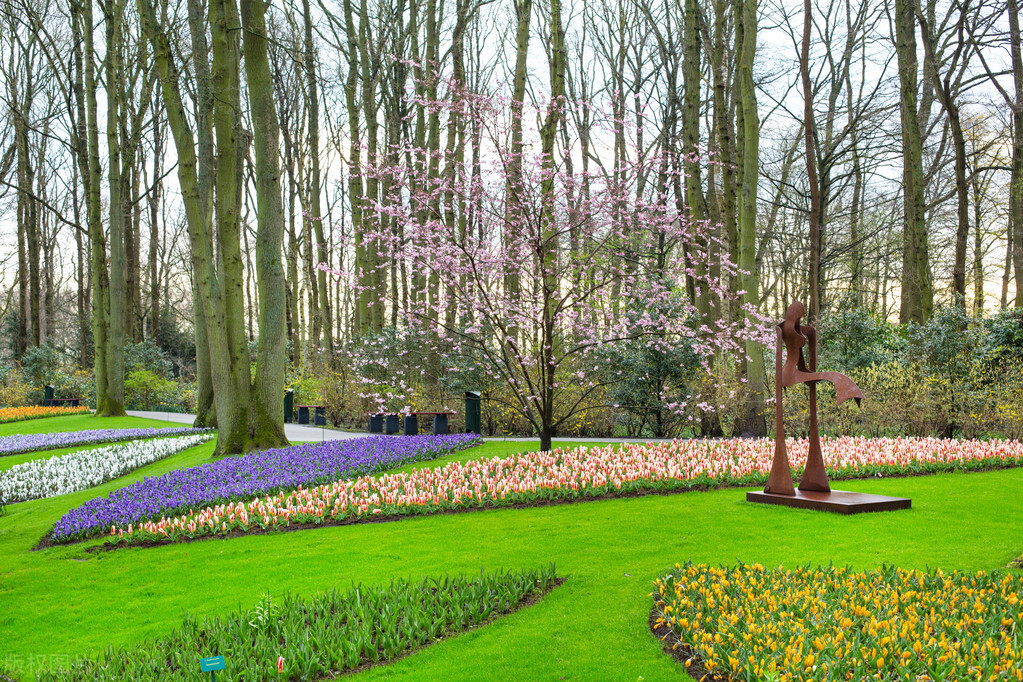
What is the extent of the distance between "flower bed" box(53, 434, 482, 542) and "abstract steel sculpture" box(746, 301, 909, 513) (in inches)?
205

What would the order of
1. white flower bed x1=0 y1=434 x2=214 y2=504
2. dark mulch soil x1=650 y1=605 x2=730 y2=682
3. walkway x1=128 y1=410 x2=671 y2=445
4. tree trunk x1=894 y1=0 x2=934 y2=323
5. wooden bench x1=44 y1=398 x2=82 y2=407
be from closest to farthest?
1. dark mulch soil x1=650 y1=605 x2=730 y2=682
2. white flower bed x1=0 y1=434 x2=214 y2=504
3. walkway x1=128 y1=410 x2=671 y2=445
4. tree trunk x1=894 y1=0 x2=934 y2=323
5. wooden bench x1=44 y1=398 x2=82 y2=407

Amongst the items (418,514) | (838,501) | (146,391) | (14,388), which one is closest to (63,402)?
(14,388)

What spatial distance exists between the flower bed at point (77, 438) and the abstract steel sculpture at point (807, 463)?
12.9 metres

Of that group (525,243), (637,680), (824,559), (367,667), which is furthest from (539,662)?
Answer: (525,243)

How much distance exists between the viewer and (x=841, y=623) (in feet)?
12.3

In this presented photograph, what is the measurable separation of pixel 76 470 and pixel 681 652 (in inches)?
401

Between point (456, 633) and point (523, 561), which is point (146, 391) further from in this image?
point (456, 633)

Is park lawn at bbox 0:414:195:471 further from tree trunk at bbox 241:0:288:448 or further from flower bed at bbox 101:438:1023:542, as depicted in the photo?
flower bed at bbox 101:438:1023:542

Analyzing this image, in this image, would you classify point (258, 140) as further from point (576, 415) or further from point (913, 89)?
point (913, 89)

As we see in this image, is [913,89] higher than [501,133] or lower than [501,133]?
higher

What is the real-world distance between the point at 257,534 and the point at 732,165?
10549mm

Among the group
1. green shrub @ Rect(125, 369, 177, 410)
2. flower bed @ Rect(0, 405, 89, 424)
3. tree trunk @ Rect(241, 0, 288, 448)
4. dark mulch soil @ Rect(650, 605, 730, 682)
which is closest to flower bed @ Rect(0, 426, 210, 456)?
tree trunk @ Rect(241, 0, 288, 448)

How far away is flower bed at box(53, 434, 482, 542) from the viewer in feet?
23.8

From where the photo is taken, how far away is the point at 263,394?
38.3ft
